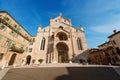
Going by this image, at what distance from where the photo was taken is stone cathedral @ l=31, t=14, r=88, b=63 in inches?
868

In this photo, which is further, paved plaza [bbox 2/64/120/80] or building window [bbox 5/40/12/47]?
building window [bbox 5/40/12/47]

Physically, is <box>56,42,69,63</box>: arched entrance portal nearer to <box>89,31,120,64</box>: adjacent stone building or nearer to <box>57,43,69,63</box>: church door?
<box>57,43,69,63</box>: church door

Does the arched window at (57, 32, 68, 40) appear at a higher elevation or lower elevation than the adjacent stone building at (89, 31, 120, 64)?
higher

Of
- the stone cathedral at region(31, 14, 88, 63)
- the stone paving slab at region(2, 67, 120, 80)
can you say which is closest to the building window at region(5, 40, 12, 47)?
the stone cathedral at region(31, 14, 88, 63)

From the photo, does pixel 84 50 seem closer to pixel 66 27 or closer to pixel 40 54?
pixel 66 27

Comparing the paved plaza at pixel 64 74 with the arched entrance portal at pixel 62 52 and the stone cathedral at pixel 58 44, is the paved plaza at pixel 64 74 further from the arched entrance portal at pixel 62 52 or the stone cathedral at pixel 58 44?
the arched entrance portal at pixel 62 52

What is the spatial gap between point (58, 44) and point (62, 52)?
3.25 m

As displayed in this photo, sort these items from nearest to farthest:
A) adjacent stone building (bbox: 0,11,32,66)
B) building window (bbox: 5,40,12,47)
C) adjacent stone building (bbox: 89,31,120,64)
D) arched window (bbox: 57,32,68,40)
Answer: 1. adjacent stone building (bbox: 0,11,32,66)
2. building window (bbox: 5,40,12,47)
3. adjacent stone building (bbox: 89,31,120,64)
4. arched window (bbox: 57,32,68,40)

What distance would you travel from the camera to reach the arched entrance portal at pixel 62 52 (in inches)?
896

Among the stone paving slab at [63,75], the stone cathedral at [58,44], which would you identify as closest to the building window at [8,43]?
the stone cathedral at [58,44]

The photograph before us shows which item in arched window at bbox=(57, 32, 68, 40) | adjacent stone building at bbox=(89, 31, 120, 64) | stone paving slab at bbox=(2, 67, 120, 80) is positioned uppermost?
arched window at bbox=(57, 32, 68, 40)

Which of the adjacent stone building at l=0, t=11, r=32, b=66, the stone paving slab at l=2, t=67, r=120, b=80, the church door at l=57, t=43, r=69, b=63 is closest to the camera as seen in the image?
the stone paving slab at l=2, t=67, r=120, b=80

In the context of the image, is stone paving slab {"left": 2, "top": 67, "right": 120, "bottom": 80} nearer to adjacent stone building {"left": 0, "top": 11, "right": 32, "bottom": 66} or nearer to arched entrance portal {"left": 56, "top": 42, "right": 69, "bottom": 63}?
adjacent stone building {"left": 0, "top": 11, "right": 32, "bottom": 66}

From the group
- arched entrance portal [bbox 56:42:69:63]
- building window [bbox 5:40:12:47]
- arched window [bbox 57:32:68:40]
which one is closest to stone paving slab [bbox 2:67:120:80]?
building window [bbox 5:40:12:47]
